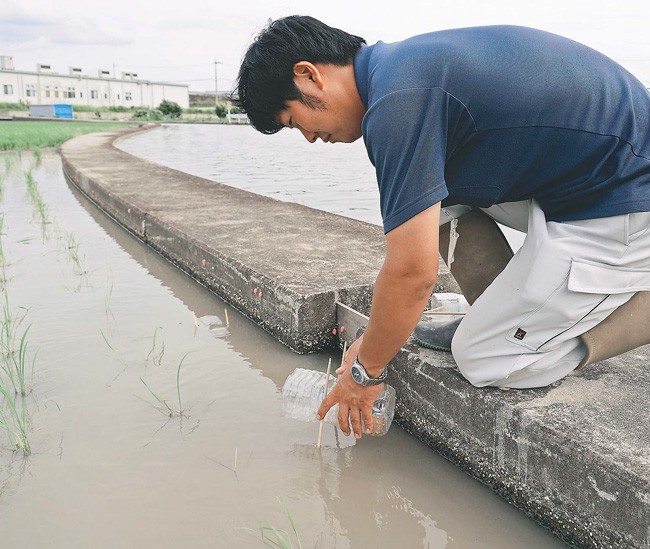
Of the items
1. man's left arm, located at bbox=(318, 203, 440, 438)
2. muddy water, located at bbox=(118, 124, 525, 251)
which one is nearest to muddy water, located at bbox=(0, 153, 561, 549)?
man's left arm, located at bbox=(318, 203, 440, 438)

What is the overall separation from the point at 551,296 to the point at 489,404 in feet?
1.16

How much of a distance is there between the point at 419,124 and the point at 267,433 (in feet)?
4.08

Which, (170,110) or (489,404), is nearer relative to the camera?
(489,404)

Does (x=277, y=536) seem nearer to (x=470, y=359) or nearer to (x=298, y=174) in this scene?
(x=470, y=359)

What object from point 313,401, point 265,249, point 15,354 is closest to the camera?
point 313,401

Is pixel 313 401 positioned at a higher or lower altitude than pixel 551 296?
lower

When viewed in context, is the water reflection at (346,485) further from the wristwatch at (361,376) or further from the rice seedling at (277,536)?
the wristwatch at (361,376)

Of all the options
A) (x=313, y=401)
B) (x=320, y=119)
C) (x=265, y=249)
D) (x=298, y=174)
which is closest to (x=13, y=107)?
(x=298, y=174)

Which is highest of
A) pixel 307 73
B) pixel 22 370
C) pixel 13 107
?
pixel 307 73

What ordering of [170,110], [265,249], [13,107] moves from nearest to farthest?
[265,249] < [13,107] < [170,110]

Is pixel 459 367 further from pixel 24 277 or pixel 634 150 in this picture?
pixel 24 277

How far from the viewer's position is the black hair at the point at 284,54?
1583 millimetres

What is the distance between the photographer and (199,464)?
201 cm

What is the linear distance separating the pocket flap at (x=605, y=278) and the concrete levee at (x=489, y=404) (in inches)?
12.2
